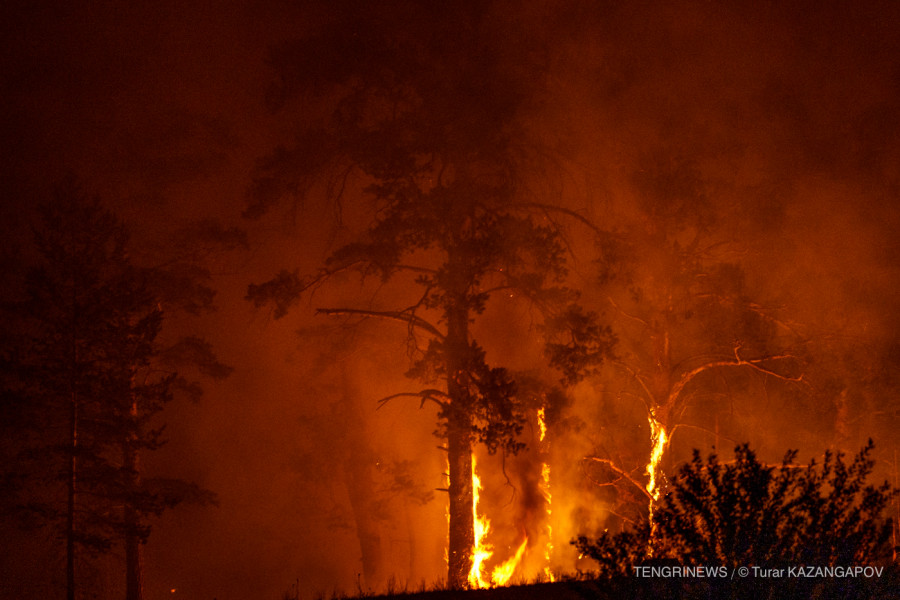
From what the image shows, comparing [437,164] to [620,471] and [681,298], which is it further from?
[620,471]

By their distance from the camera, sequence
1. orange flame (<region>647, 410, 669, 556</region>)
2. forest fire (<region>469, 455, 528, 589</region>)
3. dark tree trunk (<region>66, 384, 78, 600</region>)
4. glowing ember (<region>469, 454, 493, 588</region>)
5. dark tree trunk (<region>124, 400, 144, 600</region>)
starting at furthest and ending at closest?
1. orange flame (<region>647, 410, 669, 556</region>)
2. forest fire (<region>469, 455, 528, 589</region>)
3. glowing ember (<region>469, 454, 493, 588</region>)
4. dark tree trunk (<region>124, 400, 144, 600</region>)
5. dark tree trunk (<region>66, 384, 78, 600</region>)

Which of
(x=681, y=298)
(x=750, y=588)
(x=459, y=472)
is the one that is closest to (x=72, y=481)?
(x=459, y=472)

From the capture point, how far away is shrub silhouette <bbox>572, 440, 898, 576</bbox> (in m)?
4.43

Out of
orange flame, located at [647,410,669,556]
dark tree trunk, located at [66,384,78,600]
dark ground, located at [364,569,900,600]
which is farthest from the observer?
orange flame, located at [647,410,669,556]

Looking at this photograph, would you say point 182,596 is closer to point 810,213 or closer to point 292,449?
point 292,449

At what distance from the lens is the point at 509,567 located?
17.7 m

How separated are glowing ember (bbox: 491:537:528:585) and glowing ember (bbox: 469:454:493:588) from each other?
1.19 m

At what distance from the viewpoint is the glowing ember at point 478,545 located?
46.0ft

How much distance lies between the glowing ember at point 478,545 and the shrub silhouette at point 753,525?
901 cm

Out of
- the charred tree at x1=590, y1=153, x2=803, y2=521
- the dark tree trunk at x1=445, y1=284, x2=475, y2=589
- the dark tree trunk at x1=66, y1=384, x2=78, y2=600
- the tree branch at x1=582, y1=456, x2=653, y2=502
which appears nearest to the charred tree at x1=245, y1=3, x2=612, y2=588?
the dark tree trunk at x1=445, y1=284, x2=475, y2=589

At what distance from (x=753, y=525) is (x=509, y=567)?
14088 millimetres

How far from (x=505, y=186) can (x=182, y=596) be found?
21433 mm

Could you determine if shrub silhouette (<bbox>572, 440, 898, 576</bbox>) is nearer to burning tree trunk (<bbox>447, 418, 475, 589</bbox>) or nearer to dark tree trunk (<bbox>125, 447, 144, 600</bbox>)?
burning tree trunk (<bbox>447, 418, 475, 589</bbox>)

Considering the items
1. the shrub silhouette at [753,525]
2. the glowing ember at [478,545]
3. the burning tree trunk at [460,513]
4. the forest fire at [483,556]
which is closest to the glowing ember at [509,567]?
the forest fire at [483,556]
